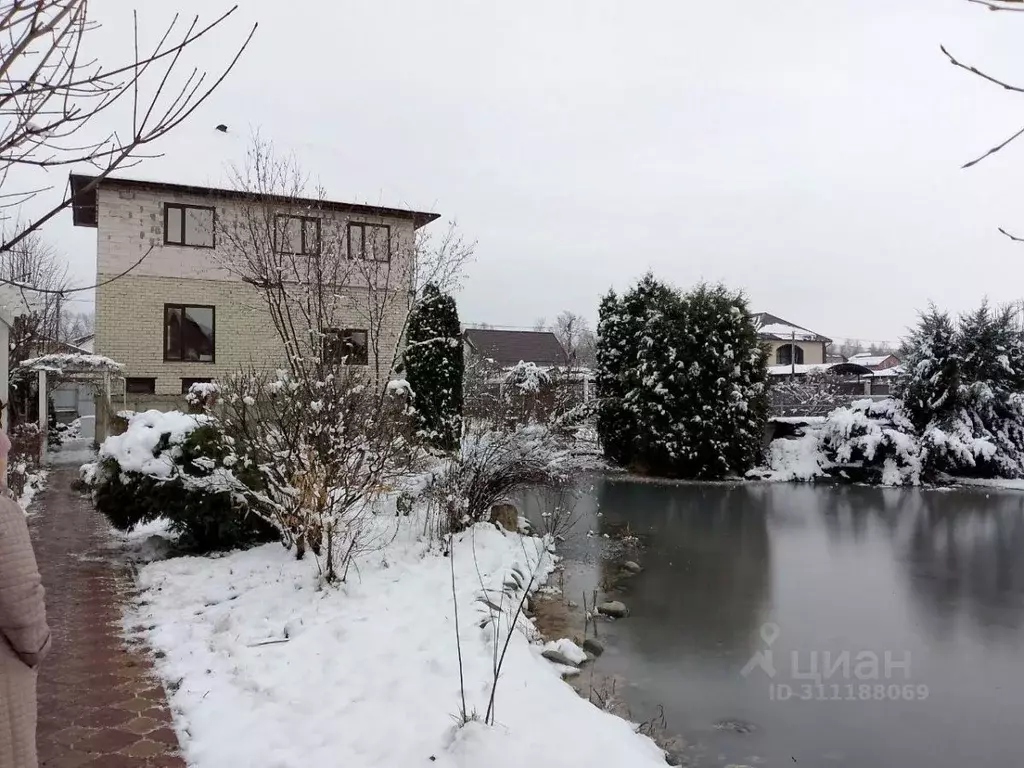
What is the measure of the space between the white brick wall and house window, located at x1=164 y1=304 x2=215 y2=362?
0.12 meters

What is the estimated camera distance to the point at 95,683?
3.79 metres

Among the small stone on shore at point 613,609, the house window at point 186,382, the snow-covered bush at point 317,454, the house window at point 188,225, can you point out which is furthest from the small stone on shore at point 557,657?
the house window at point 188,225

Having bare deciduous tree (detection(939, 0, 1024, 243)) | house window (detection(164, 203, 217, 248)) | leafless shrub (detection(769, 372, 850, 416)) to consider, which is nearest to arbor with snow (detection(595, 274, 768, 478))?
leafless shrub (detection(769, 372, 850, 416))

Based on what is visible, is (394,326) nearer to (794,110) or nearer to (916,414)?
(794,110)

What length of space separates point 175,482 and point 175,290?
10202 millimetres

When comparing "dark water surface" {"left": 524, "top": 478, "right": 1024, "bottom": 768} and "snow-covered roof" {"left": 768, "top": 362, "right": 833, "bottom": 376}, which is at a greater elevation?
"snow-covered roof" {"left": 768, "top": 362, "right": 833, "bottom": 376}

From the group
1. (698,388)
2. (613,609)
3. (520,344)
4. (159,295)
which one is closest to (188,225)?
(159,295)

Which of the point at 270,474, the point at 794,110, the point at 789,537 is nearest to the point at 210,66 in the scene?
the point at 270,474

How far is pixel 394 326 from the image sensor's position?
47.6 feet

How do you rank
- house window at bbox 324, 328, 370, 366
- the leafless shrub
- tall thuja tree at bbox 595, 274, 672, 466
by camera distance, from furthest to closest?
the leafless shrub < tall thuja tree at bbox 595, 274, 672, 466 < house window at bbox 324, 328, 370, 366

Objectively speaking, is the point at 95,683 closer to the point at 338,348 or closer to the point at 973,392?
the point at 338,348

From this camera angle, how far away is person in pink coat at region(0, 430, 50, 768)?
175 cm

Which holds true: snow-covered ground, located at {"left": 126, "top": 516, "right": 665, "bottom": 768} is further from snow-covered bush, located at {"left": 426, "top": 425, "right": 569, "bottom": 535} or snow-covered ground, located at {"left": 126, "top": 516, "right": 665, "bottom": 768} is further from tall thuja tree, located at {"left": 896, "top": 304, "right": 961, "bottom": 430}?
tall thuja tree, located at {"left": 896, "top": 304, "right": 961, "bottom": 430}

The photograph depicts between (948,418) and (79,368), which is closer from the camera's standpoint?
(79,368)
